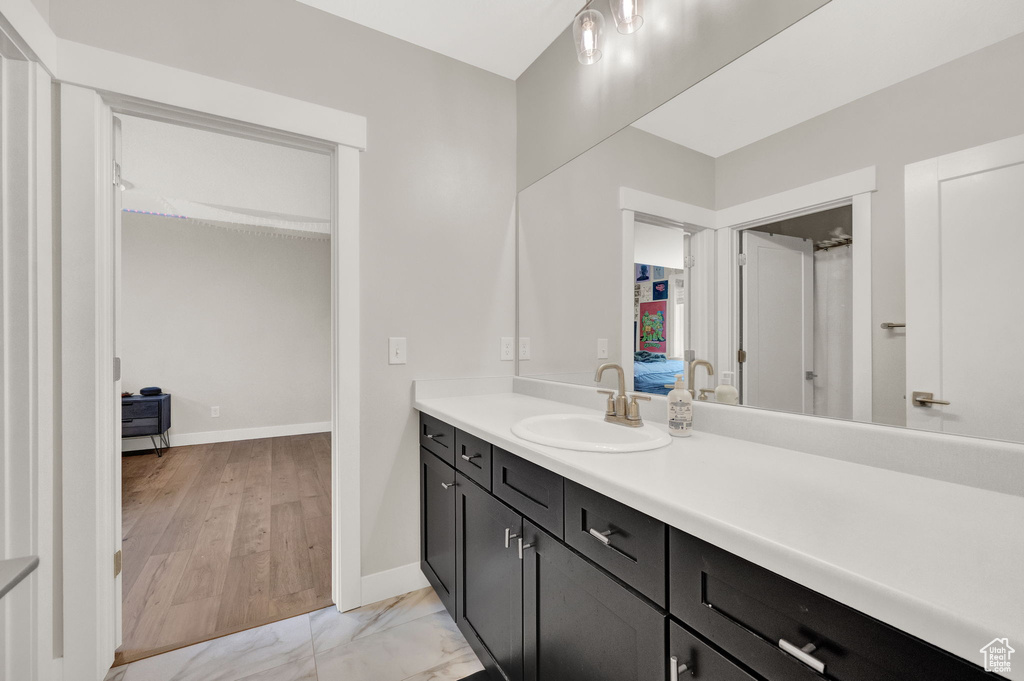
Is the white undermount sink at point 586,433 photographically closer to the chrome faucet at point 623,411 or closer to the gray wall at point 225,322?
the chrome faucet at point 623,411

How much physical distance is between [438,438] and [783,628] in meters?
1.35

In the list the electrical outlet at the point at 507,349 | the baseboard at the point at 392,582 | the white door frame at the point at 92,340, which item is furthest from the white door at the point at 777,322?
the white door frame at the point at 92,340

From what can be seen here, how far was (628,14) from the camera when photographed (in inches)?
58.9

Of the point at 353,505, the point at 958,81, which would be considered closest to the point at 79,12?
the point at 353,505

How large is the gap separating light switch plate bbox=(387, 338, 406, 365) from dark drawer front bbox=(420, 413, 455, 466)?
0.27 metres

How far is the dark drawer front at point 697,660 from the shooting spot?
644 mm

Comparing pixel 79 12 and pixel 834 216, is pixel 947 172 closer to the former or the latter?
pixel 834 216

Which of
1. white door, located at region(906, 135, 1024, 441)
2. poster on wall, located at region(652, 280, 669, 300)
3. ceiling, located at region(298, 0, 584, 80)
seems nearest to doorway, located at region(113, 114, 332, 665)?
ceiling, located at region(298, 0, 584, 80)

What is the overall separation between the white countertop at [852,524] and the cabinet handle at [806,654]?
0.10m

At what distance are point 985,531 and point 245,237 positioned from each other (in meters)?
5.57

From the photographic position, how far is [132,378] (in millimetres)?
4203

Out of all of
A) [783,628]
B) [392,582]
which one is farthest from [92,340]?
[783,628]

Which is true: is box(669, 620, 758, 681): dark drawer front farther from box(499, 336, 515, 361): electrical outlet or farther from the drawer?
box(499, 336, 515, 361): electrical outlet

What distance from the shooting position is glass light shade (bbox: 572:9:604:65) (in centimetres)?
160
